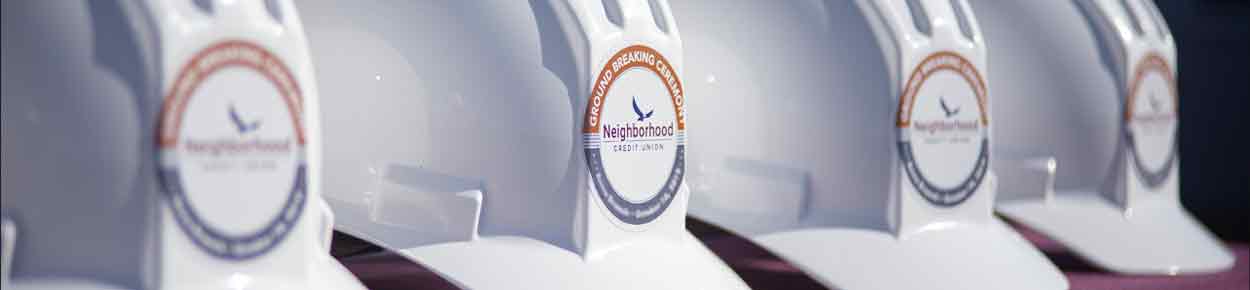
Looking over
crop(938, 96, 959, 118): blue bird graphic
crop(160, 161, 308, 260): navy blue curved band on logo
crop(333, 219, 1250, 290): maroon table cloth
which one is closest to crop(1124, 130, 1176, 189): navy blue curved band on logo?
crop(333, 219, 1250, 290): maroon table cloth

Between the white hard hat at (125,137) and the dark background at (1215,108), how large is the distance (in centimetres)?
323

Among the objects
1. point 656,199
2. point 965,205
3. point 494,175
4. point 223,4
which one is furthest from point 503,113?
point 965,205

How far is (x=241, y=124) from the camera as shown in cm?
177

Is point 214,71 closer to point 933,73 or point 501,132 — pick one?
point 501,132

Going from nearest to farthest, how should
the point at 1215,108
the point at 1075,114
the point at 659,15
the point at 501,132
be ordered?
the point at 501,132
the point at 659,15
the point at 1075,114
the point at 1215,108

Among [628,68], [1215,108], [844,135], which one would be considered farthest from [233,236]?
[1215,108]

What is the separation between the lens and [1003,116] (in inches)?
136

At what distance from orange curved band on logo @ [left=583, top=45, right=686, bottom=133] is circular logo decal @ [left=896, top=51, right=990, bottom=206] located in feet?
1.65

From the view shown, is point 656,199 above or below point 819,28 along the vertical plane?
below

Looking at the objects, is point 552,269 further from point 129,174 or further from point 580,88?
point 129,174

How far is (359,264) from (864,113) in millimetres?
1007

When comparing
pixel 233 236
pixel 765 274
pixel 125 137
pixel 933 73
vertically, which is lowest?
pixel 765 274

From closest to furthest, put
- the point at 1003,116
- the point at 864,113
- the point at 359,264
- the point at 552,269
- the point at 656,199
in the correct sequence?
the point at 552,269 → the point at 656,199 → the point at 864,113 → the point at 359,264 → the point at 1003,116

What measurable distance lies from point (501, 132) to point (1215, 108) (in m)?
2.74
